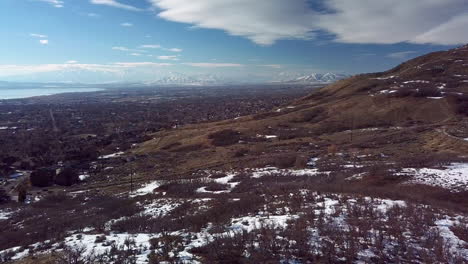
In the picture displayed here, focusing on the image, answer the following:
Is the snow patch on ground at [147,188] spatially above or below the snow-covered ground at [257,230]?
below

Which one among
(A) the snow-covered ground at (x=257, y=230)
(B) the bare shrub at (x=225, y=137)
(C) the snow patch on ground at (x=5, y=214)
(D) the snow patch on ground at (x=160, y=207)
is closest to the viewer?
(A) the snow-covered ground at (x=257, y=230)

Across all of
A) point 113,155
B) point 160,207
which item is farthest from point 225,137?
point 160,207

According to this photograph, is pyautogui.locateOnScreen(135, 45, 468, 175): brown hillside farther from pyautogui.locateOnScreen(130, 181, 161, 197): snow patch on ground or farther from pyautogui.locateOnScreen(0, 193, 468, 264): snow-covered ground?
pyautogui.locateOnScreen(0, 193, 468, 264): snow-covered ground

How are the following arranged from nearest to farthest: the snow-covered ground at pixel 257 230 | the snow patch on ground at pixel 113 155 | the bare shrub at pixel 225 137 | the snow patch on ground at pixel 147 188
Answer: the snow-covered ground at pixel 257 230, the snow patch on ground at pixel 147 188, the snow patch on ground at pixel 113 155, the bare shrub at pixel 225 137

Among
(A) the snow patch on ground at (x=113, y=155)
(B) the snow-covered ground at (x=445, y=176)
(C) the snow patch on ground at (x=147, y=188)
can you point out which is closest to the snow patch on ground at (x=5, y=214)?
(C) the snow patch on ground at (x=147, y=188)

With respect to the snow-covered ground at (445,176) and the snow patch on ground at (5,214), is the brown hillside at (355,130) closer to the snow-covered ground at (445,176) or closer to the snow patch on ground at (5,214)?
the snow-covered ground at (445,176)

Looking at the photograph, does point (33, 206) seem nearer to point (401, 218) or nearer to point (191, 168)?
point (191, 168)

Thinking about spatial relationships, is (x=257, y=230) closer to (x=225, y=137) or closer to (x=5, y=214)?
(x=5, y=214)

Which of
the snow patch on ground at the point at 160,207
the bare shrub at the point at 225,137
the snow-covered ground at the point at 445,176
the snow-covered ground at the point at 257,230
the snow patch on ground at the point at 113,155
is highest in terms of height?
the snow-covered ground at the point at 257,230

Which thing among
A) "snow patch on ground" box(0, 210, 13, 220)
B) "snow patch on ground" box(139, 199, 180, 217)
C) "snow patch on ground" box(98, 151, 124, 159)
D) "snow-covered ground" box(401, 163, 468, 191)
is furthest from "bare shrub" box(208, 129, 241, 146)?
"snow-covered ground" box(401, 163, 468, 191)
